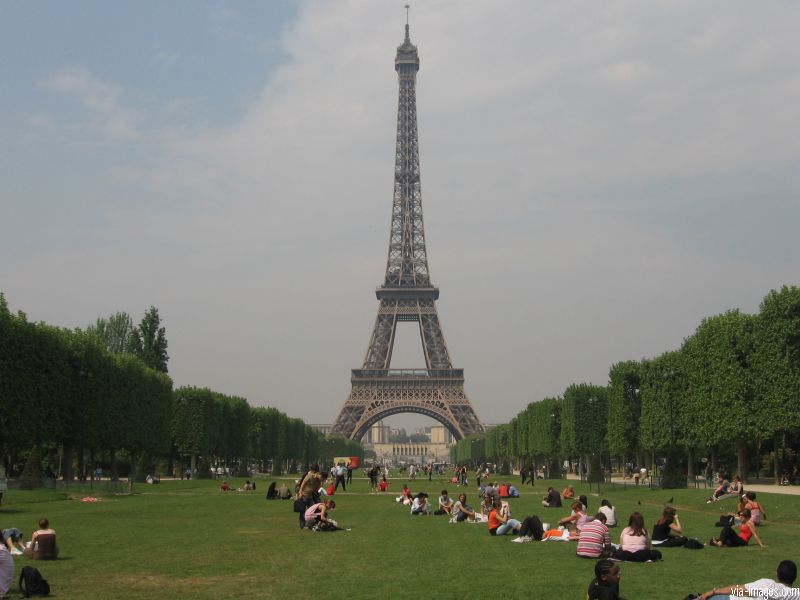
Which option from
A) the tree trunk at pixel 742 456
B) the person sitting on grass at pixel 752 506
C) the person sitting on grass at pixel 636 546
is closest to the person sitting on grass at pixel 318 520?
A: the person sitting on grass at pixel 636 546

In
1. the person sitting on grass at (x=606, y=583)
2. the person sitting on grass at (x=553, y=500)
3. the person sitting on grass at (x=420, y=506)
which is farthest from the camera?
the person sitting on grass at (x=553, y=500)

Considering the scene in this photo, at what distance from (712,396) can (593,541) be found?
40718 millimetres

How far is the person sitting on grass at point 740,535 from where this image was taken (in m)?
23.8

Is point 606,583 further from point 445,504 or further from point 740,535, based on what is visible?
point 445,504

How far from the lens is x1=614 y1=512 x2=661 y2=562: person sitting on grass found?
819 inches

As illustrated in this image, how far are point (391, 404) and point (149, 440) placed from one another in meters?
78.9

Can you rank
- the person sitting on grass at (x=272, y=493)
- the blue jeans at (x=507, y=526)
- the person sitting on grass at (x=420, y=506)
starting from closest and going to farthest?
1. the blue jeans at (x=507, y=526)
2. the person sitting on grass at (x=420, y=506)
3. the person sitting on grass at (x=272, y=493)

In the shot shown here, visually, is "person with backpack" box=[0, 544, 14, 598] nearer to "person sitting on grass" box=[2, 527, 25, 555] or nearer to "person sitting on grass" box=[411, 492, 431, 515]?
"person sitting on grass" box=[2, 527, 25, 555]

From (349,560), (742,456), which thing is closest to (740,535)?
(349,560)

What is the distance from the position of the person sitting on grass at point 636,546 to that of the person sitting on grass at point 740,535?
335 cm

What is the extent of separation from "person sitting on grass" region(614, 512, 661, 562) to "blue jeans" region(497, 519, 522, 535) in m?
6.62

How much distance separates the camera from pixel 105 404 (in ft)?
214

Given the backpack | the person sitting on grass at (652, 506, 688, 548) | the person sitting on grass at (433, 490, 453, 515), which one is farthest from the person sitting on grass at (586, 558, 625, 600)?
the person sitting on grass at (433, 490, 453, 515)

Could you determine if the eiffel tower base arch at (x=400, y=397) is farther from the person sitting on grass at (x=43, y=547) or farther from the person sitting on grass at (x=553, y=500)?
the person sitting on grass at (x=43, y=547)
